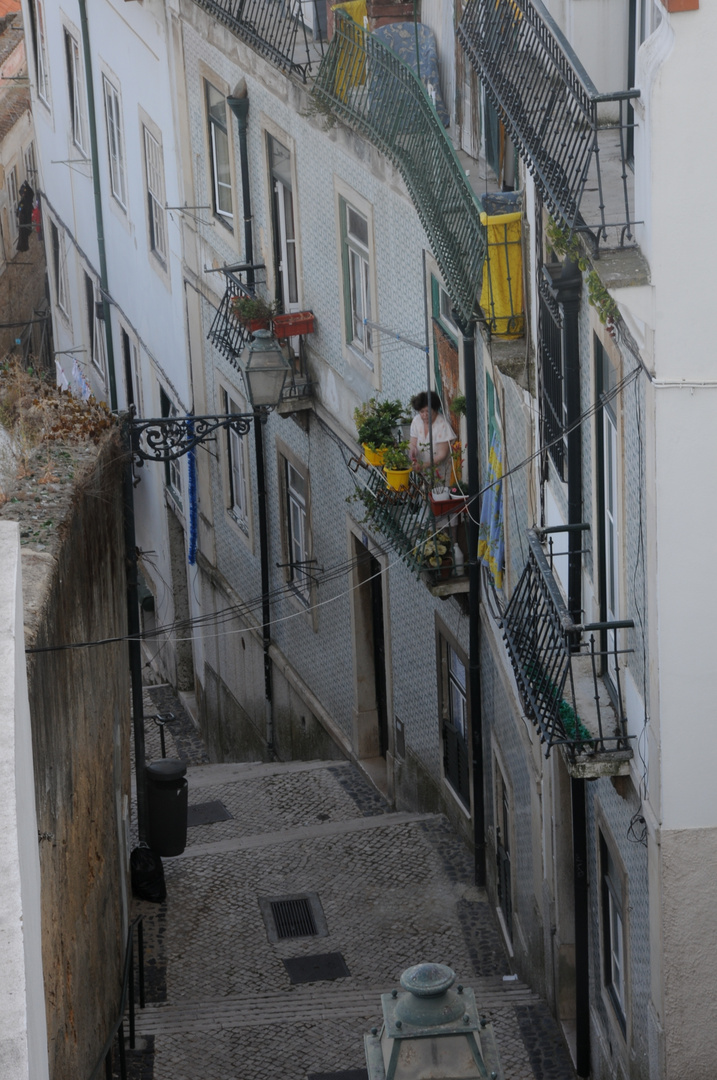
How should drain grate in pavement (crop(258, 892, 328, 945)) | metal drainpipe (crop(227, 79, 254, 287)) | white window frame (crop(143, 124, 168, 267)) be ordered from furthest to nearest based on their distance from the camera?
white window frame (crop(143, 124, 168, 267)) → metal drainpipe (crop(227, 79, 254, 287)) → drain grate in pavement (crop(258, 892, 328, 945))

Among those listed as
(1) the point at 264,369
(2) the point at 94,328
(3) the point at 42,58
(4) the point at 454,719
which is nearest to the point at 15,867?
(4) the point at 454,719

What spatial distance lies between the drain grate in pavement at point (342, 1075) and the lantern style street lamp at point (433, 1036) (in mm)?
5778

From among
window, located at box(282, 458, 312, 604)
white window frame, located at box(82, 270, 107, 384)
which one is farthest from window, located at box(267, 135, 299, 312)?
white window frame, located at box(82, 270, 107, 384)

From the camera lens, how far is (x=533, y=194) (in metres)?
11.1

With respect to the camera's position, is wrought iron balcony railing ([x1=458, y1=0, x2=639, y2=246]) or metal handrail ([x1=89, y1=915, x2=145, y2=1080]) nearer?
wrought iron balcony railing ([x1=458, y1=0, x2=639, y2=246])

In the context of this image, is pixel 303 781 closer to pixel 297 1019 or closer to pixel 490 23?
pixel 297 1019

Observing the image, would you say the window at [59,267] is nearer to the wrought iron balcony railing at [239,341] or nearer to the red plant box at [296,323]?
the wrought iron balcony railing at [239,341]

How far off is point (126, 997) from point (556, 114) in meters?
7.81

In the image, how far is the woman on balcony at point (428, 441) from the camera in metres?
14.5

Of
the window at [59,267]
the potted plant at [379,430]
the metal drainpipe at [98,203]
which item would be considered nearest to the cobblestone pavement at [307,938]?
the potted plant at [379,430]

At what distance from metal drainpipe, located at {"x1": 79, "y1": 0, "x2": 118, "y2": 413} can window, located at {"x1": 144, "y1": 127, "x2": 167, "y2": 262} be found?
2760 millimetres

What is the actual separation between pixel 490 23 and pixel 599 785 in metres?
4.66

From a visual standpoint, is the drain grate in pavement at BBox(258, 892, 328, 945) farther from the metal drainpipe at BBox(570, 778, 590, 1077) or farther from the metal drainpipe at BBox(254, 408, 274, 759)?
the metal drainpipe at BBox(254, 408, 274, 759)

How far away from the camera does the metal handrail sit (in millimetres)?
12086
